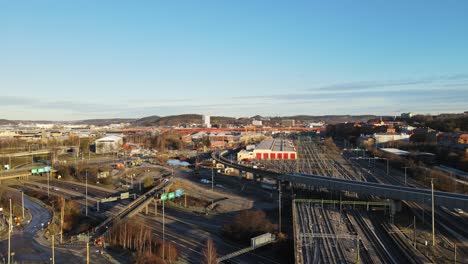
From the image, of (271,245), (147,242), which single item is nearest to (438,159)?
(271,245)

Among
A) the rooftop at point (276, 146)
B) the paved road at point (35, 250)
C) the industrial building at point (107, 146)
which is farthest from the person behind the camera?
the industrial building at point (107, 146)

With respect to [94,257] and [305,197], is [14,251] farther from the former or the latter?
[305,197]

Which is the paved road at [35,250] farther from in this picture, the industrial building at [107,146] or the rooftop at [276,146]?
the industrial building at [107,146]

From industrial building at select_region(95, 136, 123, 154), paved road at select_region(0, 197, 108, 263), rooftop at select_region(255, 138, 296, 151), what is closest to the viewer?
paved road at select_region(0, 197, 108, 263)

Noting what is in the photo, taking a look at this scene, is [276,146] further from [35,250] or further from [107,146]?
[35,250]

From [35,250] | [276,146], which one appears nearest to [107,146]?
[276,146]

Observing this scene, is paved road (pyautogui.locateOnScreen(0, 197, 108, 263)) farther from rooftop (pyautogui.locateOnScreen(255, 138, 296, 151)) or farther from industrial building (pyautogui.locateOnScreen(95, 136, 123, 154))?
industrial building (pyautogui.locateOnScreen(95, 136, 123, 154))

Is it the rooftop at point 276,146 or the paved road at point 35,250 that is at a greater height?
the rooftop at point 276,146

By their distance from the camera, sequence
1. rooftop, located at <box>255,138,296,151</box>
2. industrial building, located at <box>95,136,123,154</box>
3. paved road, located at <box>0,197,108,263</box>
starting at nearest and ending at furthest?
paved road, located at <box>0,197,108,263</box> < rooftop, located at <box>255,138,296,151</box> < industrial building, located at <box>95,136,123,154</box>

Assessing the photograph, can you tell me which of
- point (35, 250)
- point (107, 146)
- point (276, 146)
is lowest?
point (35, 250)

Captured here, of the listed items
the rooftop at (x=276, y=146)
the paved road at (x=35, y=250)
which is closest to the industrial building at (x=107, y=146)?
the rooftop at (x=276, y=146)

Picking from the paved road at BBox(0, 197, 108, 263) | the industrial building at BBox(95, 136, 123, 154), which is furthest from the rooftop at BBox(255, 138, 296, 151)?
the paved road at BBox(0, 197, 108, 263)
